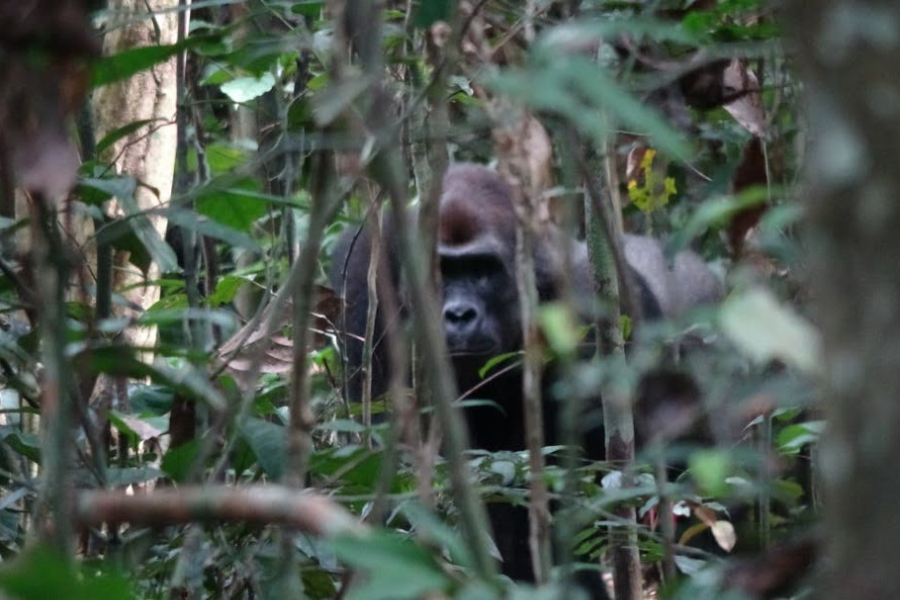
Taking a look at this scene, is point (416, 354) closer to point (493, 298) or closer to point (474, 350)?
point (474, 350)

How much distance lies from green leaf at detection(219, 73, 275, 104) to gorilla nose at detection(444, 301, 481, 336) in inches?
75.9

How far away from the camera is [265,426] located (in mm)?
2217

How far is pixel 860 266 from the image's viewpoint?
2.77 feet

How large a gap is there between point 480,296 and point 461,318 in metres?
0.27

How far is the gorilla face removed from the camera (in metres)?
5.16

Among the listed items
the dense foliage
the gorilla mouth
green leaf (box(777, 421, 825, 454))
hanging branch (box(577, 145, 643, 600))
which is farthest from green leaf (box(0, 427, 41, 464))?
the gorilla mouth

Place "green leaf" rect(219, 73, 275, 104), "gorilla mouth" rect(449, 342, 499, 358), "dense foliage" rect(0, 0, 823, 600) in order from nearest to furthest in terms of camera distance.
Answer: "dense foliage" rect(0, 0, 823, 600), "green leaf" rect(219, 73, 275, 104), "gorilla mouth" rect(449, 342, 499, 358)

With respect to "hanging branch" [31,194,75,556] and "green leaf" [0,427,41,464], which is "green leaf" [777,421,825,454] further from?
"green leaf" [0,427,41,464]

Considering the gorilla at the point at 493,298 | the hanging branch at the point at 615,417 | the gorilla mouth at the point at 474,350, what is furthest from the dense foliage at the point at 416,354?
the gorilla at the point at 493,298

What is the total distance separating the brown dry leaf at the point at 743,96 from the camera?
7.98 ft

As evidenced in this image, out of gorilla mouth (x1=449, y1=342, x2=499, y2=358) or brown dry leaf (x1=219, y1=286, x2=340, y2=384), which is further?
gorilla mouth (x1=449, y1=342, x2=499, y2=358)

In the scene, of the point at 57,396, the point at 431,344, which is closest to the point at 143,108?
the point at 57,396

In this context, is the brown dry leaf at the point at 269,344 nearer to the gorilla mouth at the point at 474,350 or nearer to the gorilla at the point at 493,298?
the gorilla mouth at the point at 474,350

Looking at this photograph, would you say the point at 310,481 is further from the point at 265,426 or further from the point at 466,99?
the point at 466,99
